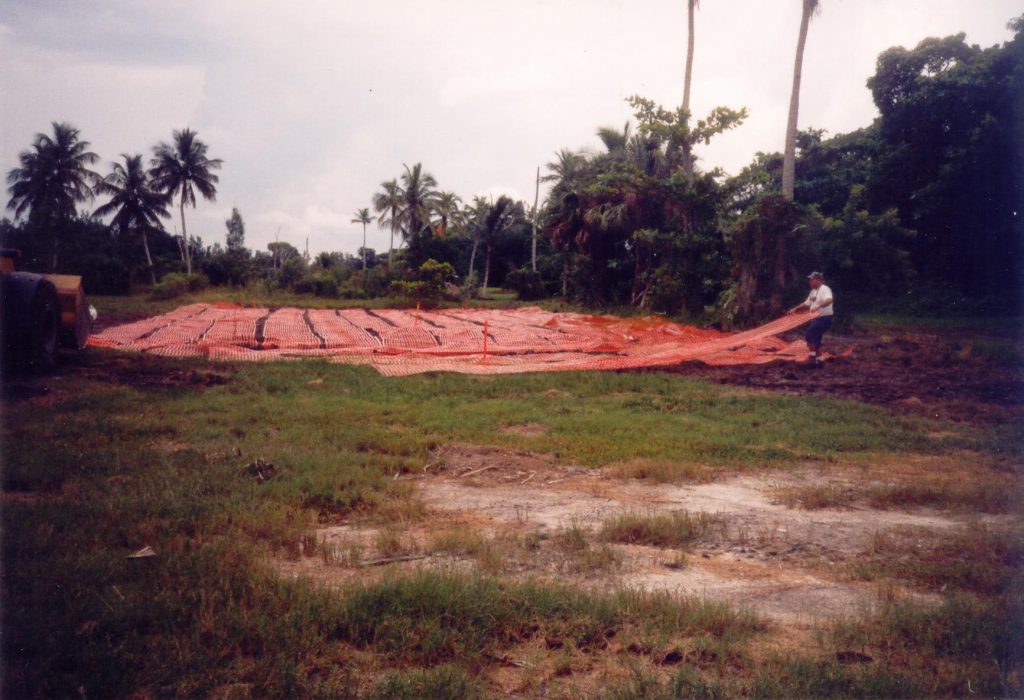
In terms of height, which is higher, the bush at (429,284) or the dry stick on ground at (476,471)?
the bush at (429,284)

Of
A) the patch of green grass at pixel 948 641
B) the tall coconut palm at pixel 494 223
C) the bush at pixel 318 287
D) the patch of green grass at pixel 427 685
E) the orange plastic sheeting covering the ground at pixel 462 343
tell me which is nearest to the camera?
the patch of green grass at pixel 427 685

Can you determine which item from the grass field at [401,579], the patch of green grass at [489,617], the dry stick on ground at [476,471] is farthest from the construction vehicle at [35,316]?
the patch of green grass at [489,617]

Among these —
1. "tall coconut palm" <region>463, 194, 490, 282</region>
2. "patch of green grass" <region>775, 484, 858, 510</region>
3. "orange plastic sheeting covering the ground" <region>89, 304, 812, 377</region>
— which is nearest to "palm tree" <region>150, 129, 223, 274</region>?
"tall coconut palm" <region>463, 194, 490, 282</region>

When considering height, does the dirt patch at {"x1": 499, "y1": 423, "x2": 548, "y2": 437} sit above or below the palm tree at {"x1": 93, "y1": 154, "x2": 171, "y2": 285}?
below

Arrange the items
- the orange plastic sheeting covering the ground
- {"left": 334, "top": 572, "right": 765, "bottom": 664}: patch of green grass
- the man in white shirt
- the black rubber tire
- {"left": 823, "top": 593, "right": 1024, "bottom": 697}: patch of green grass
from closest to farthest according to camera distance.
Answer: {"left": 823, "top": 593, "right": 1024, "bottom": 697}: patch of green grass → {"left": 334, "top": 572, "right": 765, "bottom": 664}: patch of green grass → the black rubber tire → the man in white shirt → the orange plastic sheeting covering the ground

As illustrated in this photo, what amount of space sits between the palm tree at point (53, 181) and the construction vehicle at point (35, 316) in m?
26.7

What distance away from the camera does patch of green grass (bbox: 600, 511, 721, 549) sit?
4438 millimetres

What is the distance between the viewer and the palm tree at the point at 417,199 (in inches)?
1661

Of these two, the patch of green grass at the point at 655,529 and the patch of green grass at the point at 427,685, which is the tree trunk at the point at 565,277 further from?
the patch of green grass at the point at 427,685

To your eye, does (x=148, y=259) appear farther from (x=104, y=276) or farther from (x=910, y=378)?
(x=910, y=378)

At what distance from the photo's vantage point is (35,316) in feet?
29.8

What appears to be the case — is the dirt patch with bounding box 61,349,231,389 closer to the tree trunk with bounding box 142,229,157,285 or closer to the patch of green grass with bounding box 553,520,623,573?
the patch of green grass with bounding box 553,520,623,573

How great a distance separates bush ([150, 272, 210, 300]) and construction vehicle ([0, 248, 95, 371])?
2030 centimetres

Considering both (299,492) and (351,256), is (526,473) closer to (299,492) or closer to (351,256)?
(299,492)
